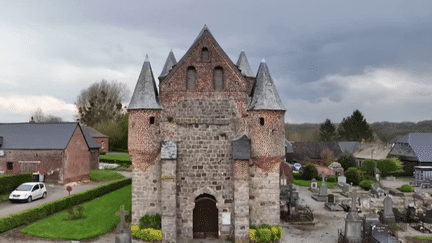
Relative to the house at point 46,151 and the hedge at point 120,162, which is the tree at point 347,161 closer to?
the hedge at point 120,162

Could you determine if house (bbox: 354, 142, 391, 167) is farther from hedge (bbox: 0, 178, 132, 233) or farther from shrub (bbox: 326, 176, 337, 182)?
hedge (bbox: 0, 178, 132, 233)

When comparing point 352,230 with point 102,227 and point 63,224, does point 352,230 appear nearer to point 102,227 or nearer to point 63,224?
point 102,227

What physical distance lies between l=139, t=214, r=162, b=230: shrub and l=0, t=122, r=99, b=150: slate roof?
19.6 meters

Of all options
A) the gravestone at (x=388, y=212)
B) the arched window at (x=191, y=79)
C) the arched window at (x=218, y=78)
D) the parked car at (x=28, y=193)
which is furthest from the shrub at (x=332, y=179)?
the parked car at (x=28, y=193)

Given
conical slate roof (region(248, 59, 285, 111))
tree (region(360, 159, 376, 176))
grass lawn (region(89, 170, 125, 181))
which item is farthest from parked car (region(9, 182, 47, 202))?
tree (region(360, 159, 376, 176))

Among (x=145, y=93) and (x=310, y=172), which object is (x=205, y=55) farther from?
(x=310, y=172)

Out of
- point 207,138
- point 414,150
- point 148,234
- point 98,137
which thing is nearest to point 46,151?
point 148,234

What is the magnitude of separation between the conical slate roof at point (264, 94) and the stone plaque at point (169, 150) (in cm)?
479

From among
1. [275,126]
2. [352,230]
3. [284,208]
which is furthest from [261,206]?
[284,208]

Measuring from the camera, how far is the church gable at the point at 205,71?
17.9m

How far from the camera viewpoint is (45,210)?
22.4 metres

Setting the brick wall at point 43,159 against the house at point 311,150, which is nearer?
the brick wall at point 43,159

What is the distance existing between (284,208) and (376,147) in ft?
136

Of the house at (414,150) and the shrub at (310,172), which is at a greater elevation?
the house at (414,150)
